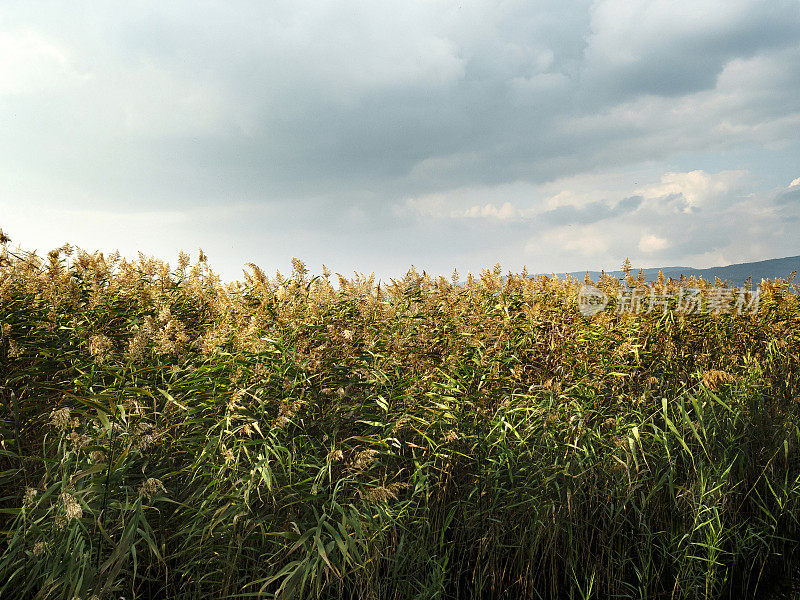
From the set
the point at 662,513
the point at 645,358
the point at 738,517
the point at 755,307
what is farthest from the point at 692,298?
the point at 662,513

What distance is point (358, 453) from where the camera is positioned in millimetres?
2645

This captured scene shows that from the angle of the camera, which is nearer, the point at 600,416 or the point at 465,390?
the point at 465,390

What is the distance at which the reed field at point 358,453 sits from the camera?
8.23 feet

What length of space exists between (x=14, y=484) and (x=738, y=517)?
4775 mm

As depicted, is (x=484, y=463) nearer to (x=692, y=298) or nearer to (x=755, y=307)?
(x=692, y=298)

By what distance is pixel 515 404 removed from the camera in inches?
146

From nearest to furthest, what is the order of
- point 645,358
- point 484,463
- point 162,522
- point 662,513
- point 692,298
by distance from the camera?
point 162,522
point 484,463
point 662,513
point 645,358
point 692,298

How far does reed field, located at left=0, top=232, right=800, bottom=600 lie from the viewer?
251cm

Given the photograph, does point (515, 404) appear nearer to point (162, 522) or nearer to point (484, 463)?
point (484, 463)

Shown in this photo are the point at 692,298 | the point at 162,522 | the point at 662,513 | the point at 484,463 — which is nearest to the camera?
the point at 162,522

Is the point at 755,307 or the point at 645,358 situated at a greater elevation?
the point at 755,307

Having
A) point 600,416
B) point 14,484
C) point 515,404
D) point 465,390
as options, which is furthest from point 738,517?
point 14,484

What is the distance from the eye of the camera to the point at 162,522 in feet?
9.02

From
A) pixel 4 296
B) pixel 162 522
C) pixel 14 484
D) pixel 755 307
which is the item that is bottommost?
pixel 162 522
